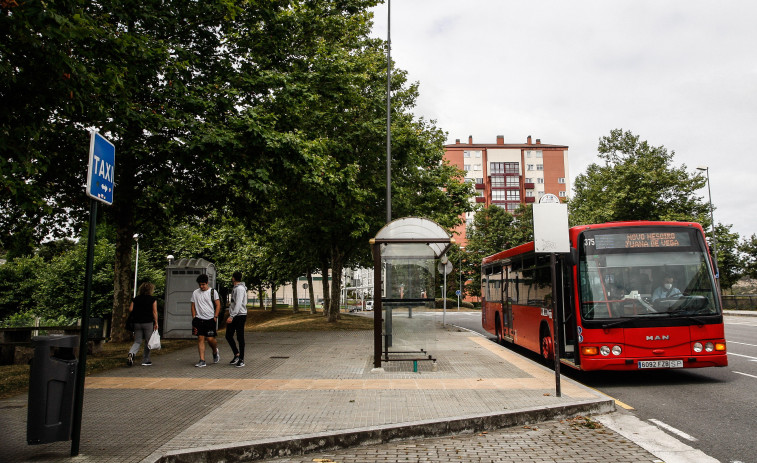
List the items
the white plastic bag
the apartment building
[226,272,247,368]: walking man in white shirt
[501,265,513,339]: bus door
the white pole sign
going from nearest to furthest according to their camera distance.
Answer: the white pole sign
the white plastic bag
[226,272,247,368]: walking man in white shirt
[501,265,513,339]: bus door
the apartment building

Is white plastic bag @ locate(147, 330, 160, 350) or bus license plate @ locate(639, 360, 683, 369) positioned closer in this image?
bus license plate @ locate(639, 360, 683, 369)

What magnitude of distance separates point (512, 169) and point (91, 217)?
8581 centimetres

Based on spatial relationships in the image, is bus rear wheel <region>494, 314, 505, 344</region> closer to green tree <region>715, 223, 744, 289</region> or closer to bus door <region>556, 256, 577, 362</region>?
bus door <region>556, 256, 577, 362</region>

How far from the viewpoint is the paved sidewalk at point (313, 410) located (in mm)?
5182

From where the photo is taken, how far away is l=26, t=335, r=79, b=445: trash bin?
4688 millimetres

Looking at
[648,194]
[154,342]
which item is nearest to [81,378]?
[154,342]

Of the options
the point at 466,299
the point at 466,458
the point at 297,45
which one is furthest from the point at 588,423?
the point at 466,299

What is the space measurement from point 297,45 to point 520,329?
10.8 metres

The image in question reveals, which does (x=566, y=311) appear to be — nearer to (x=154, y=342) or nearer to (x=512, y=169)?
(x=154, y=342)

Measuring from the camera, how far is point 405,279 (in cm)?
1093

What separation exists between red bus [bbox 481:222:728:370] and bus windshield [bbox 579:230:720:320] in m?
0.02

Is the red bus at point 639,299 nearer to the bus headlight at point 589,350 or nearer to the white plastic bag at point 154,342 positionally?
the bus headlight at point 589,350

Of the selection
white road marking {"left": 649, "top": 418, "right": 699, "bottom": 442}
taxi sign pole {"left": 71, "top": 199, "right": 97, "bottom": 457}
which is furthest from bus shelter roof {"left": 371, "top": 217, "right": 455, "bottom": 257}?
taxi sign pole {"left": 71, "top": 199, "right": 97, "bottom": 457}

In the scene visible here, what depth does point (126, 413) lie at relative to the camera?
21.4ft
